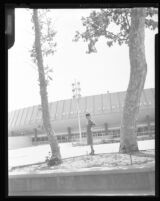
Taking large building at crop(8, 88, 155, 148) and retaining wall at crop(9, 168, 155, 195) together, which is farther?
large building at crop(8, 88, 155, 148)

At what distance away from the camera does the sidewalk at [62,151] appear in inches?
231

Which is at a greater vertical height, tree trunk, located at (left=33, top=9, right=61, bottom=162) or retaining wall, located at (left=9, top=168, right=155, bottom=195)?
tree trunk, located at (left=33, top=9, right=61, bottom=162)

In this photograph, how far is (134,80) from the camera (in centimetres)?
543

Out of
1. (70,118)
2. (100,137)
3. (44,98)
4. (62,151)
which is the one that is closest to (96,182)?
(62,151)

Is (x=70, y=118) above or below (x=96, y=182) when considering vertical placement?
above

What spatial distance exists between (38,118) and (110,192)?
2.97 metres

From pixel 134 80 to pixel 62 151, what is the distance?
7.94 feet

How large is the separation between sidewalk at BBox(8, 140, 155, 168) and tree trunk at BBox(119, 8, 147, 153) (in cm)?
28

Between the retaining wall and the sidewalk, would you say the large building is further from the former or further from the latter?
the retaining wall

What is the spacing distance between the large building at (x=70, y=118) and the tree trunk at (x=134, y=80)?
0.65 meters

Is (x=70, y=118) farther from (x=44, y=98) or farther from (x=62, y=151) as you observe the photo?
(x=44, y=98)

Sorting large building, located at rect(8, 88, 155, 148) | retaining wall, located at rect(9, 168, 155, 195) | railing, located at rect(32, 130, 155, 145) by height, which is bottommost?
retaining wall, located at rect(9, 168, 155, 195)

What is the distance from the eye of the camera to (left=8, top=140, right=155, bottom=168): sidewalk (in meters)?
5.88

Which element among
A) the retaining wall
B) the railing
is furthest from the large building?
the retaining wall
